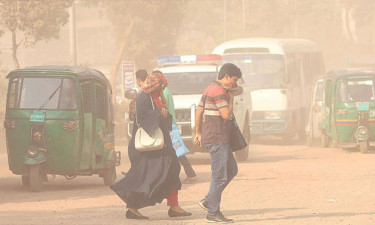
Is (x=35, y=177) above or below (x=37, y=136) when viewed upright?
below

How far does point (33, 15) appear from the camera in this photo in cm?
3512

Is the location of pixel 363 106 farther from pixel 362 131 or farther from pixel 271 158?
pixel 271 158

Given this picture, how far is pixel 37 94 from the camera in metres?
17.1

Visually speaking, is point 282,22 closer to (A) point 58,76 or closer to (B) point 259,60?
(B) point 259,60

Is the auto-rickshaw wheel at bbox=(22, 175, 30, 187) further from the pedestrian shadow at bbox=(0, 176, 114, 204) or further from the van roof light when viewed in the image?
the van roof light

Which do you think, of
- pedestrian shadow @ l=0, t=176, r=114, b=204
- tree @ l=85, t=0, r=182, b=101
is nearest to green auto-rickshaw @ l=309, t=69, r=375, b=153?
pedestrian shadow @ l=0, t=176, r=114, b=204

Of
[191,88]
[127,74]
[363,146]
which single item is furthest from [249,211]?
[127,74]

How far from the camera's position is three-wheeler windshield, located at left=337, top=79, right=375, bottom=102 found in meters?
27.4

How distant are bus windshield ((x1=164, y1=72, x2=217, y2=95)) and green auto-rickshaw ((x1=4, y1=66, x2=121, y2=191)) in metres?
6.34

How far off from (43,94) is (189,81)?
7363 millimetres

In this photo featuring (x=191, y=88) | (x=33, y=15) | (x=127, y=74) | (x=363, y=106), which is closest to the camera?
(x=191, y=88)

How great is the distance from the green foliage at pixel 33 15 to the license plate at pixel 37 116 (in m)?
18.8

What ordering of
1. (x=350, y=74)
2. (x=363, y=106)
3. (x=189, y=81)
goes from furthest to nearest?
1. (x=350, y=74)
2. (x=363, y=106)
3. (x=189, y=81)

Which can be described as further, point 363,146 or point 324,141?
point 324,141
